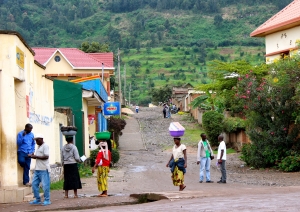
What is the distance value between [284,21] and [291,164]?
14.5 m

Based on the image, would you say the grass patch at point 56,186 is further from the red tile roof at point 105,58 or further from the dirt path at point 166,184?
the red tile roof at point 105,58

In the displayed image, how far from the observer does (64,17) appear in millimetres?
171875

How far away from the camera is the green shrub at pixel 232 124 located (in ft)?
124

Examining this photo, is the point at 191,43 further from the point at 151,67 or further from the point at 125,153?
the point at 125,153

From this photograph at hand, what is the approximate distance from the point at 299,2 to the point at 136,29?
434 feet

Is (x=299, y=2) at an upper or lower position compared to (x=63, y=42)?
lower

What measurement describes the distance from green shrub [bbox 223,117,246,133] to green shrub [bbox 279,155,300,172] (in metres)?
11.3

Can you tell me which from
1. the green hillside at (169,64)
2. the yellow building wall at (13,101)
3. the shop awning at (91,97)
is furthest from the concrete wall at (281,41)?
the green hillside at (169,64)

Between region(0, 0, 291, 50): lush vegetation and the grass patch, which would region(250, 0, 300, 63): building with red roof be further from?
region(0, 0, 291, 50): lush vegetation

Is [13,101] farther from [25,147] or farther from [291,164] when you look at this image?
[291,164]

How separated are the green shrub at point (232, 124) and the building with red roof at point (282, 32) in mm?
3964

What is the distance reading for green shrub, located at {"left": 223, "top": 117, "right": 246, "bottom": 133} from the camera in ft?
124

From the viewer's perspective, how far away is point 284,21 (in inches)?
1492

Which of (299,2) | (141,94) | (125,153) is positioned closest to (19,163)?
(125,153)
